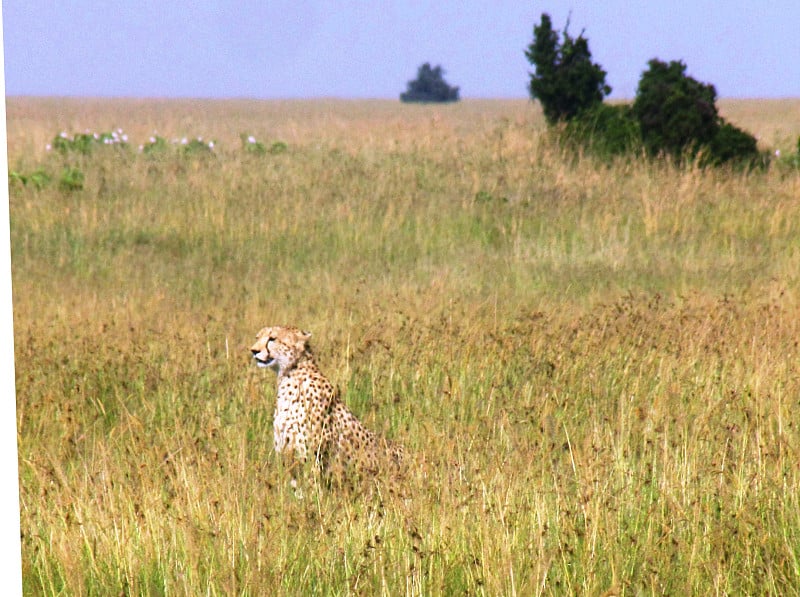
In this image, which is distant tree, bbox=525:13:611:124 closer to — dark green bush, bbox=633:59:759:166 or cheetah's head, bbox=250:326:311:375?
dark green bush, bbox=633:59:759:166

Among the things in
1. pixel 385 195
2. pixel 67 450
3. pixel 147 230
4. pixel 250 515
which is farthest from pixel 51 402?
pixel 385 195

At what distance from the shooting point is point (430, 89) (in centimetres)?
6488

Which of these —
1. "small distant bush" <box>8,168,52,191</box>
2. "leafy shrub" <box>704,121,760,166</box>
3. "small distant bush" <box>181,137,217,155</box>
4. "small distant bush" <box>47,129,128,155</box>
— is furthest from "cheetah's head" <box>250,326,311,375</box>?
"small distant bush" <box>47,129,128,155</box>

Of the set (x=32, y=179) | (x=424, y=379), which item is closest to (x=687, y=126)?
(x=32, y=179)

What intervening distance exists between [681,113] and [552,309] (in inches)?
300

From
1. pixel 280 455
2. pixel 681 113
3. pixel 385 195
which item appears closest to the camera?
pixel 280 455

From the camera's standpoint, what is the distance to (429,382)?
4.59 metres

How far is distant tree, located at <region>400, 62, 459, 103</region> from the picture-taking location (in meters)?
63.0

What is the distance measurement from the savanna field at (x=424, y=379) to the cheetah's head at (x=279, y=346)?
1.06 feet

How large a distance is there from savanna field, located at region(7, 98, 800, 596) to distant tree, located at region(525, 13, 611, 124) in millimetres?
3742

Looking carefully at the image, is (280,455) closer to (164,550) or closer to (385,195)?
(164,550)

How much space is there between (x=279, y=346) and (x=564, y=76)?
11981 millimetres

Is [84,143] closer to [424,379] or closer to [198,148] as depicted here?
[198,148]

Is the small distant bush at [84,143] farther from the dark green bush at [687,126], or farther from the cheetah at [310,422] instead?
the cheetah at [310,422]
